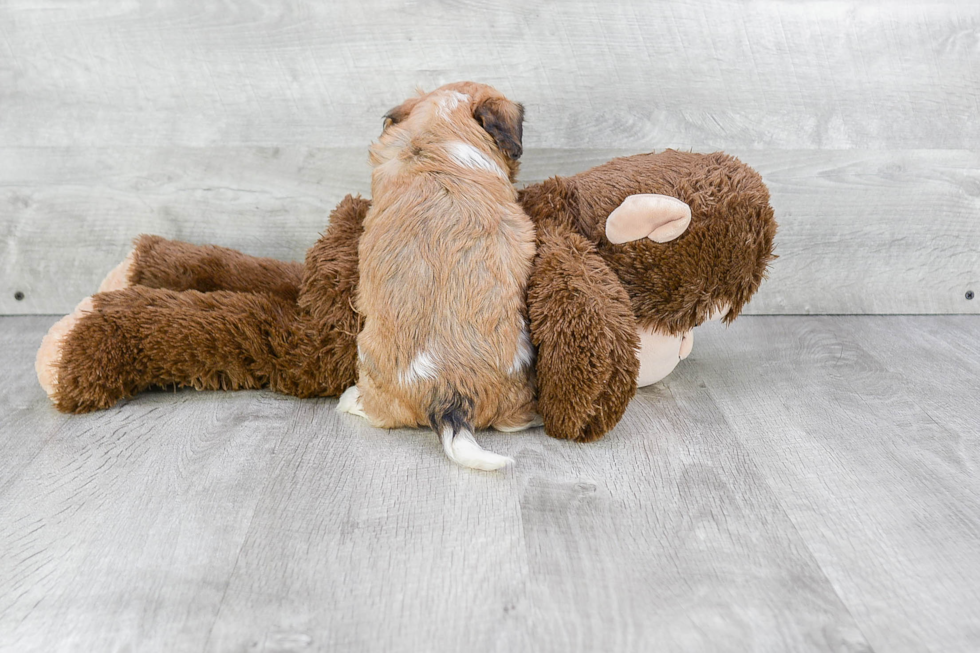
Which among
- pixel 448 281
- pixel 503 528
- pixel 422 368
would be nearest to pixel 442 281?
pixel 448 281

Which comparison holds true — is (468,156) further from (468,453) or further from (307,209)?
(307,209)

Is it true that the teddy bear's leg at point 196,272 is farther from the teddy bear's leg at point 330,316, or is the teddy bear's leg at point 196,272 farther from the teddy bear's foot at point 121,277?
the teddy bear's leg at point 330,316

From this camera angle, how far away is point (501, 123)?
47.4 inches

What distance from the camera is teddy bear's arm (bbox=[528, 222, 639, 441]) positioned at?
3.66 feet

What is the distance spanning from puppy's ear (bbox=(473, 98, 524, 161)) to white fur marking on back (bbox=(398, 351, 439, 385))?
33 cm

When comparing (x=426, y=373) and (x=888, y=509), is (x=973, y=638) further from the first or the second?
(x=426, y=373)

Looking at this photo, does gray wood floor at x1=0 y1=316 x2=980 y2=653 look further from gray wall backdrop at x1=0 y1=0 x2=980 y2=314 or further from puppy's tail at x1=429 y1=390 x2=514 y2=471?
gray wall backdrop at x1=0 y1=0 x2=980 y2=314

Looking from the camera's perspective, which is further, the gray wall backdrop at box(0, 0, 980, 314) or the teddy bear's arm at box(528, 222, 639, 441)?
the gray wall backdrop at box(0, 0, 980, 314)

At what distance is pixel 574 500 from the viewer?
1024 millimetres

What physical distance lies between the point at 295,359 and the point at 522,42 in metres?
0.73

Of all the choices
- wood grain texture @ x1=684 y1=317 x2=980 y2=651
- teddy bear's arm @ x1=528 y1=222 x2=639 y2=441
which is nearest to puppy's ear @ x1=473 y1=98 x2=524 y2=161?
teddy bear's arm @ x1=528 y1=222 x2=639 y2=441

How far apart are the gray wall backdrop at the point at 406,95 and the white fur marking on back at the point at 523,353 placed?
0.55 m

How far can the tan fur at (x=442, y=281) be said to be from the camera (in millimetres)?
1107

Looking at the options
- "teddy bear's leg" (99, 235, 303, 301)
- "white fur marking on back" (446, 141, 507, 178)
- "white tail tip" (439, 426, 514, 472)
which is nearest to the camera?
"white tail tip" (439, 426, 514, 472)
